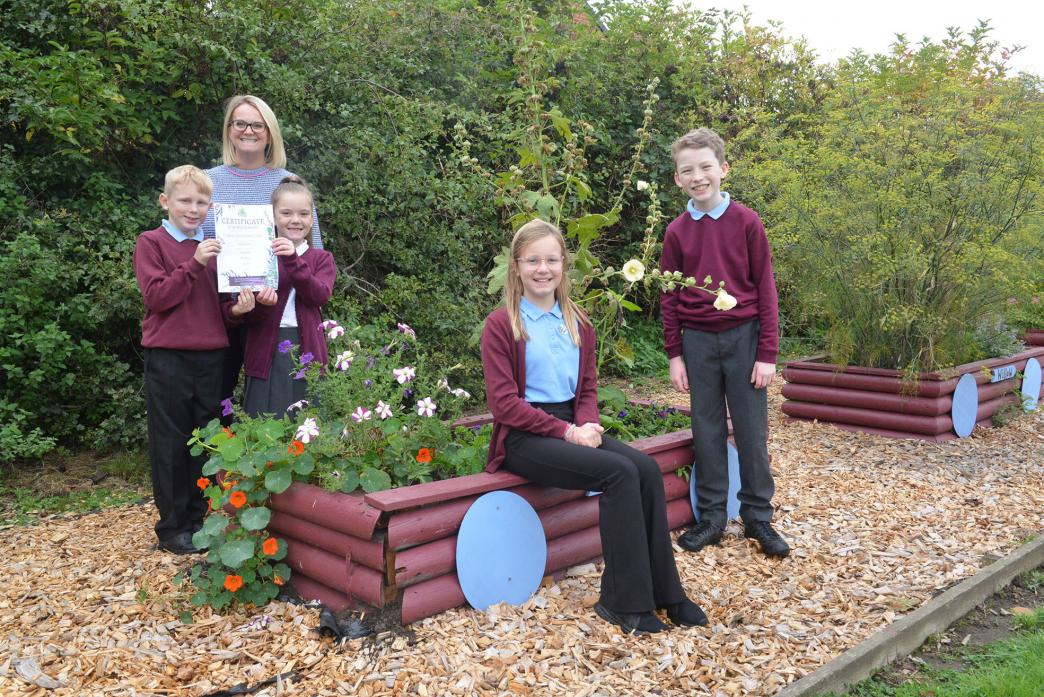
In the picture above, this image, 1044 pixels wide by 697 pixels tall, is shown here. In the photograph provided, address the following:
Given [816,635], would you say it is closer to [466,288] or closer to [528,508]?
[528,508]

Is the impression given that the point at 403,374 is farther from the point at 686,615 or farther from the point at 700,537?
the point at 700,537

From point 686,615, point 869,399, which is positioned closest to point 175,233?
point 686,615

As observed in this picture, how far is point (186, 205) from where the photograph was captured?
10.6ft

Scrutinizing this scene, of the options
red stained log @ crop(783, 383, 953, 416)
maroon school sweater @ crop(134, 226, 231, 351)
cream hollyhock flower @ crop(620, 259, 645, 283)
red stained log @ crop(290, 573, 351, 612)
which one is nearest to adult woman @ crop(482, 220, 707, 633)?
cream hollyhock flower @ crop(620, 259, 645, 283)

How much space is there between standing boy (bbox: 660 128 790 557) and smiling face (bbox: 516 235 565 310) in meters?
0.81

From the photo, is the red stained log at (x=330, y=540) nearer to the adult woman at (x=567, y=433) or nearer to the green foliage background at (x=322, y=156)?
the adult woman at (x=567, y=433)

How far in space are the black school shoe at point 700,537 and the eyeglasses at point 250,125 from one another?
2.58m

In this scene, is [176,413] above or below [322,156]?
below

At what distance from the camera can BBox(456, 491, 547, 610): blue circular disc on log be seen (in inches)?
111

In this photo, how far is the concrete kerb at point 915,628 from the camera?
2492 millimetres

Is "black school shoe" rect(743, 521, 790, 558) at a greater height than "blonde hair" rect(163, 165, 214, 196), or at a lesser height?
lesser

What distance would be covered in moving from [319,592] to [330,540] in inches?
9.3

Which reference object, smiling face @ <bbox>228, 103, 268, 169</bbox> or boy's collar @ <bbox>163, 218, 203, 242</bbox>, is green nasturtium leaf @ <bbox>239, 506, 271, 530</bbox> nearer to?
boy's collar @ <bbox>163, 218, 203, 242</bbox>

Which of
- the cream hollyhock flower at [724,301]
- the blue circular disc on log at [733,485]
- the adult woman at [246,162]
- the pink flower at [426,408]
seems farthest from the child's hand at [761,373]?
the adult woman at [246,162]
